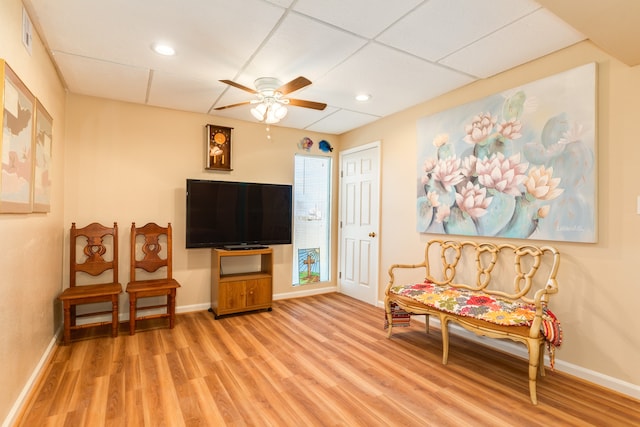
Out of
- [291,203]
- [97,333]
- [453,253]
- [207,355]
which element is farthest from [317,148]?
[97,333]

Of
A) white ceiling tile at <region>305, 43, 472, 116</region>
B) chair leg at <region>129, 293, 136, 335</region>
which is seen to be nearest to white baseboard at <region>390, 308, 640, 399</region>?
white ceiling tile at <region>305, 43, 472, 116</region>

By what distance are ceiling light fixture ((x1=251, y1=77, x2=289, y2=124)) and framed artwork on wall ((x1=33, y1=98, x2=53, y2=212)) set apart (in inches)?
61.1

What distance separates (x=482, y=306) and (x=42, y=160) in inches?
137

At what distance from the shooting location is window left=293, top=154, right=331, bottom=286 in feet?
15.8

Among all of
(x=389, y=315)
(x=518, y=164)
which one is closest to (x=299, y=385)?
(x=389, y=315)

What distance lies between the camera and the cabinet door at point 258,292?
155 inches

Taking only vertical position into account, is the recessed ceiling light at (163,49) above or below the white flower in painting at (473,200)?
above

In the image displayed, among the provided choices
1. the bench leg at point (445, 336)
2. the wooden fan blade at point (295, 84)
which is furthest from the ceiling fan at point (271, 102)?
the bench leg at point (445, 336)

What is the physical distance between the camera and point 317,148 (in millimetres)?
4938

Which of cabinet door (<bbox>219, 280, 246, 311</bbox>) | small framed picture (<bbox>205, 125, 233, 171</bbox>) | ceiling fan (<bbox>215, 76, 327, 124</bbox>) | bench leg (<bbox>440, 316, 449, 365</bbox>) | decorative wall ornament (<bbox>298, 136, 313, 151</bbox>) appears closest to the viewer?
bench leg (<bbox>440, 316, 449, 365</bbox>)

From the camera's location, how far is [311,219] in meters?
4.93

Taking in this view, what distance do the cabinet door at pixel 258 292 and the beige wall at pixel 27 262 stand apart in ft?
6.11

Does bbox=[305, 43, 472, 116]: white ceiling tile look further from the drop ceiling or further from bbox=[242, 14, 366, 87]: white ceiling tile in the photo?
bbox=[242, 14, 366, 87]: white ceiling tile
